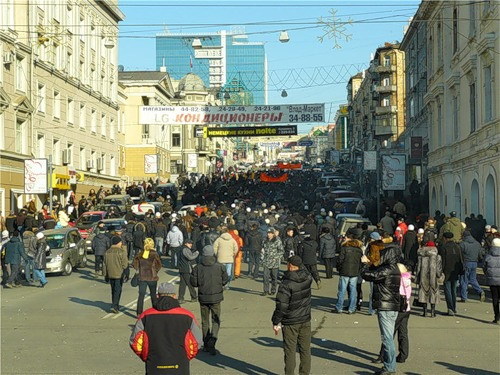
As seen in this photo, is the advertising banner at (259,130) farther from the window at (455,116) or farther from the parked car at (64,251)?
the parked car at (64,251)

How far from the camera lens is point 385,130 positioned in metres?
78.3

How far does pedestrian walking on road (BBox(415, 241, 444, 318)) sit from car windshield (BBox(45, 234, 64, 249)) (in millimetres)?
12955

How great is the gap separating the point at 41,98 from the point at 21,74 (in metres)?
3.01

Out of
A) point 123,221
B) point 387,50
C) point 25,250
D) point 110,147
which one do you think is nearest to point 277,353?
point 25,250

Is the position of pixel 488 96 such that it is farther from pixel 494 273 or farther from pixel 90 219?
pixel 90 219

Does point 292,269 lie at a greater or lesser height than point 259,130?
lesser

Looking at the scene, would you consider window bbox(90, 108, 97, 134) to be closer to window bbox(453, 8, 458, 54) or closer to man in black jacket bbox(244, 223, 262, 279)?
window bbox(453, 8, 458, 54)

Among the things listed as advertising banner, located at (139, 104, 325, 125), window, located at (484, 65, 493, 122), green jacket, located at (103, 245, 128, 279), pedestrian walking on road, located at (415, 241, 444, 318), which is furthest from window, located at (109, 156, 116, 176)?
pedestrian walking on road, located at (415, 241, 444, 318)

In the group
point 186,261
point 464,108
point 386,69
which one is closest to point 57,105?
point 464,108

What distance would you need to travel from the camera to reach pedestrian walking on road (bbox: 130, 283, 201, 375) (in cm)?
691

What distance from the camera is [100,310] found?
53.8 ft

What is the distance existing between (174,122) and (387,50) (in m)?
46.8

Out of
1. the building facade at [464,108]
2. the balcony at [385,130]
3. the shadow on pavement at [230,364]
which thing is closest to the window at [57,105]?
the building facade at [464,108]

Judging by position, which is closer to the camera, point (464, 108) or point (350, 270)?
point (350, 270)
